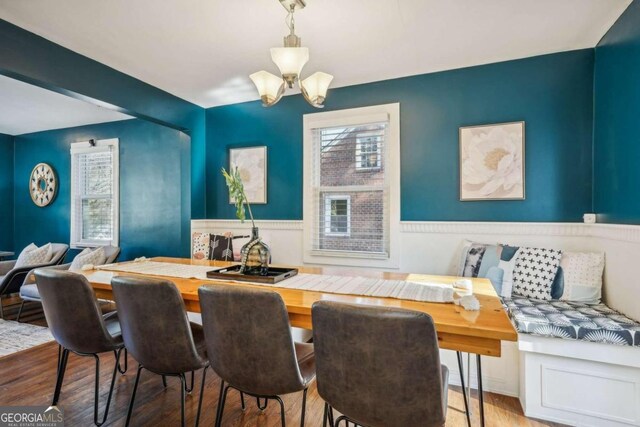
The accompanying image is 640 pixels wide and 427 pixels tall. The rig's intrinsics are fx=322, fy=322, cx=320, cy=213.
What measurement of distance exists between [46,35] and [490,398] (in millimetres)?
4047

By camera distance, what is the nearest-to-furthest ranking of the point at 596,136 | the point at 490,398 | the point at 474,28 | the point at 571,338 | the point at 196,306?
the point at 196,306
the point at 571,338
the point at 490,398
the point at 474,28
the point at 596,136

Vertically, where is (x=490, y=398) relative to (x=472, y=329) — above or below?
below

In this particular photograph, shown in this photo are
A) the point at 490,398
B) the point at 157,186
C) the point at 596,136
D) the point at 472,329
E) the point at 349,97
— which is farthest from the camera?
the point at 157,186

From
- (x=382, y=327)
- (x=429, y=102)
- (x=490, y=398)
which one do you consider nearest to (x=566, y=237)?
(x=490, y=398)

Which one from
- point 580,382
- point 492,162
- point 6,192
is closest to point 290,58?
point 492,162

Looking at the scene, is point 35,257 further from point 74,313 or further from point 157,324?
point 157,324

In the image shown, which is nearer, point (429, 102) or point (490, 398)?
point (490, 398)

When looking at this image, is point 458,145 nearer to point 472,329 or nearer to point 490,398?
point 490,398

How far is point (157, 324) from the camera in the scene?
1437 millimetres

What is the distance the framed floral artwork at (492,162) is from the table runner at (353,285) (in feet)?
5.09

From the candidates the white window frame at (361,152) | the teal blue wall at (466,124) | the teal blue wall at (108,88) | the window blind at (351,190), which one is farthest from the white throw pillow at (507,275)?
the teal blue wall at (108,88)

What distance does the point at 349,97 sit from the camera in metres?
3.38

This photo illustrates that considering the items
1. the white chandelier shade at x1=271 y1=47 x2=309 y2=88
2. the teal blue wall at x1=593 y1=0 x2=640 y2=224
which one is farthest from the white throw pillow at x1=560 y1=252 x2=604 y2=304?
the white chandelier shade at x1=271 y1=47 x2=309 y2=88

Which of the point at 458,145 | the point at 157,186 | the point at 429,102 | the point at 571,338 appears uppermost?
the point at 429,102
